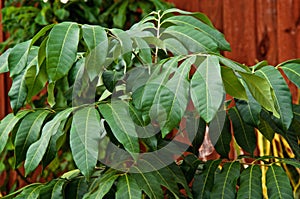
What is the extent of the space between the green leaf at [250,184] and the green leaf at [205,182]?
80mm

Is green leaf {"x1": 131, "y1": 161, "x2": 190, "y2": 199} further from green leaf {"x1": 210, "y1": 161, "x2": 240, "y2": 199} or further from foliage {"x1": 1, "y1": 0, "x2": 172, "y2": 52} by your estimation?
foliage {"x1": 1, "y1": 0, "x2": 172, "y2": 52}

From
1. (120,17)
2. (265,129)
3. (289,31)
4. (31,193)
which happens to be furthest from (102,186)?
(289,31)

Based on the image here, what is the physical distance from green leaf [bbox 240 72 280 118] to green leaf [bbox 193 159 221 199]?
0.28 metres

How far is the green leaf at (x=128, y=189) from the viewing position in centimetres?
134

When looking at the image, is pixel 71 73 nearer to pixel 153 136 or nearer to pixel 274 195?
pixel 153 136

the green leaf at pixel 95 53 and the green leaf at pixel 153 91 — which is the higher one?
the green leaf at pixel 95 53

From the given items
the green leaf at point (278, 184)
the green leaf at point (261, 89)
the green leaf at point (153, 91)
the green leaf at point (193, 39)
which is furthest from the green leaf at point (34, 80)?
the green leaf at point (278, 184)

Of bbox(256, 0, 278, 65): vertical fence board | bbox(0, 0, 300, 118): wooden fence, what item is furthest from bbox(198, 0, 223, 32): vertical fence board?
bbox(256, 0, 278, 65): vertical fence board

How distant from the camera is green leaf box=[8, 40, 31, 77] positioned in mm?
1382

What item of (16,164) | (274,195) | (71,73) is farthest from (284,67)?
(16,164)

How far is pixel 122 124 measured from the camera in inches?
52.1

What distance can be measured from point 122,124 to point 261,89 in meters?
0.29

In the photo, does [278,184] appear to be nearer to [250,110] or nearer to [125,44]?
[250,110]

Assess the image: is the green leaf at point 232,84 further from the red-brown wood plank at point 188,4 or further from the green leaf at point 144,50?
the red-brown wood plank at point 188,4
